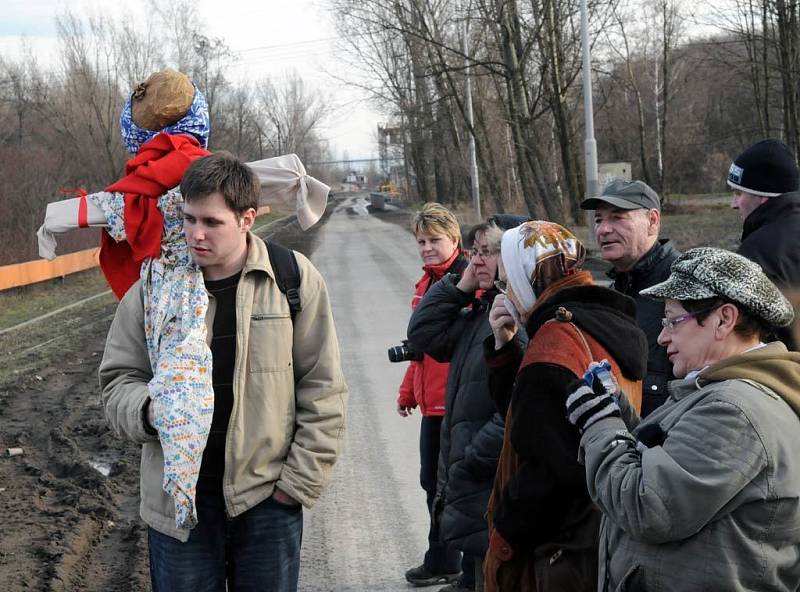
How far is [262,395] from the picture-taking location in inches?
128

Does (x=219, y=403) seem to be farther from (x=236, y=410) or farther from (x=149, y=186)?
(x=149, y=186)

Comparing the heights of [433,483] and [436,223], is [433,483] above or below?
below

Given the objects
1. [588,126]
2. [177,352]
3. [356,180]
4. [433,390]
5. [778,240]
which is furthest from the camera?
[356,180]

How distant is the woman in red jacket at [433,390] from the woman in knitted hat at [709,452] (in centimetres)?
255

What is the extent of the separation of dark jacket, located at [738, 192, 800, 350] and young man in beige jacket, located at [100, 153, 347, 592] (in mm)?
2207

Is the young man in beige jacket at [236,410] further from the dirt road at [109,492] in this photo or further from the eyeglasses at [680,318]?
the dirt road at [109,492]

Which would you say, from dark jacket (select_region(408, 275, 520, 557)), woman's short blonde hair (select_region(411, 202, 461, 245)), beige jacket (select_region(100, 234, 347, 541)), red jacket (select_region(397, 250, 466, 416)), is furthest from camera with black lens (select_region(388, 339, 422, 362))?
beige jacket (select_region(100, 234, 347, 541))

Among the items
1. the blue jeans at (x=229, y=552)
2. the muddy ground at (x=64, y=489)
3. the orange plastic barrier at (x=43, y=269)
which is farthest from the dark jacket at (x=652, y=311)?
the orange plastic barrier at (x=43, y=269)

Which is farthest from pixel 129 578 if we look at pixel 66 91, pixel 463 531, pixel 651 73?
pixel 651 73

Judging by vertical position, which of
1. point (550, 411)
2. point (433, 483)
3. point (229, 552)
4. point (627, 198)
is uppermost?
point (627, 198)

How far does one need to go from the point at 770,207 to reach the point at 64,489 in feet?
16.6

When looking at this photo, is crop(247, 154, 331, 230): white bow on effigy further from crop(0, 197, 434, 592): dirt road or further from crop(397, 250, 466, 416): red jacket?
crop(0, 197, 434, 592): dirt road

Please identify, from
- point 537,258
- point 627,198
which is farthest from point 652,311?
point 537,258

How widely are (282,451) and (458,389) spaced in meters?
1.14
